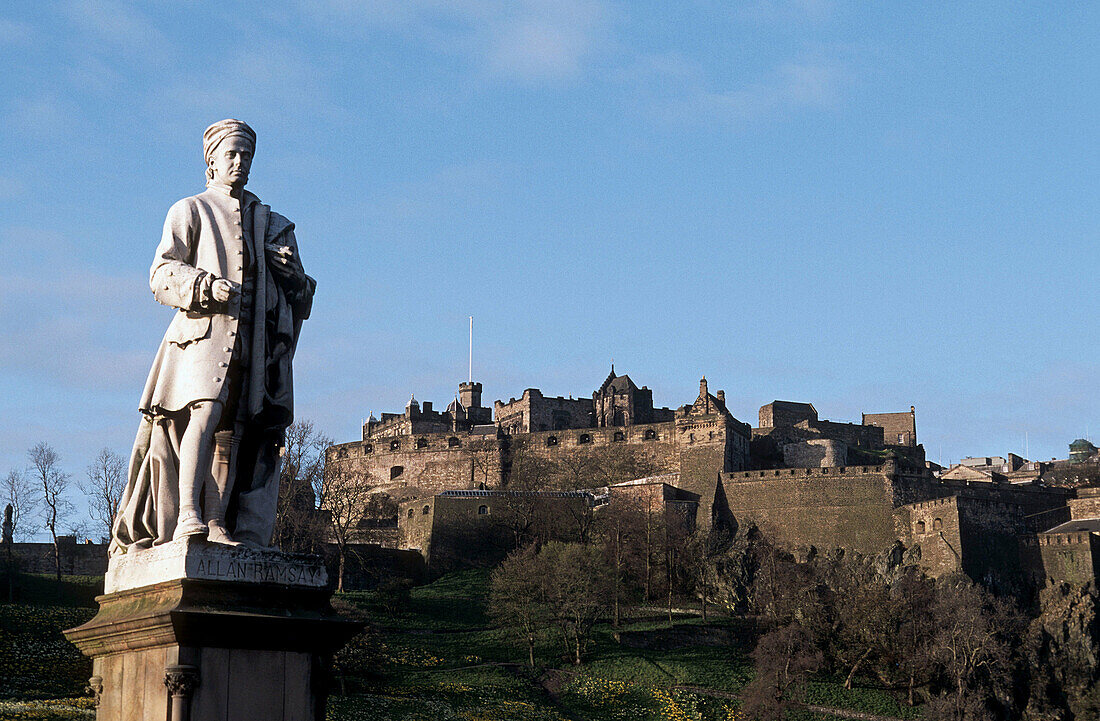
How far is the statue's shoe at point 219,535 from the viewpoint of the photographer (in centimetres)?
652

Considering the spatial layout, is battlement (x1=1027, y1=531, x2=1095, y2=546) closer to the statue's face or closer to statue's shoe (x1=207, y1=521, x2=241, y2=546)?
the statue's face

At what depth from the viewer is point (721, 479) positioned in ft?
261

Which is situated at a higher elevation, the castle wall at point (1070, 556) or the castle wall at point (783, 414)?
the castle wall at point (783, 414)

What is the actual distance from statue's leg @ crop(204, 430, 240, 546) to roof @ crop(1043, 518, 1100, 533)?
228 ft

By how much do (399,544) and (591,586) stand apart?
21879 mm

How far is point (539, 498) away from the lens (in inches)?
3034

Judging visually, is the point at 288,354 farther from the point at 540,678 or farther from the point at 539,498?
the point at 539,498

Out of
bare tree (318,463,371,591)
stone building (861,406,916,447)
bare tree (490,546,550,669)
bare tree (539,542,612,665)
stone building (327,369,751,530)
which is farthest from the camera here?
stone building (861,406,916,447)

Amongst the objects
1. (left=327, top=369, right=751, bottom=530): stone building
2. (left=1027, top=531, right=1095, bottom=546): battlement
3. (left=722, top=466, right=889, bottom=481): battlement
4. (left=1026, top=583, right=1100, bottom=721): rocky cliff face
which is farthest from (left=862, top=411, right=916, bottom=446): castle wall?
(left=1026, top=583, right=1100, bottom=721): rocky cliff face

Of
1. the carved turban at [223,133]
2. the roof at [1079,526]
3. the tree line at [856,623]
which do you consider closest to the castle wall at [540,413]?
the tree line at [856,623]

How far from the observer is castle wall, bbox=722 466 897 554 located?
244 feet

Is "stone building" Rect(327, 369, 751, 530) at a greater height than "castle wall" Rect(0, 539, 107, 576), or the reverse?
"stone building" Rect(327, 369, 751, 530)

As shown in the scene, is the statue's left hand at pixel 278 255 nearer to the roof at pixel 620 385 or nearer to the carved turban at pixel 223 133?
the carved turban at pixel 223 133

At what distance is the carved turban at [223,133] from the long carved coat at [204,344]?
24cm
